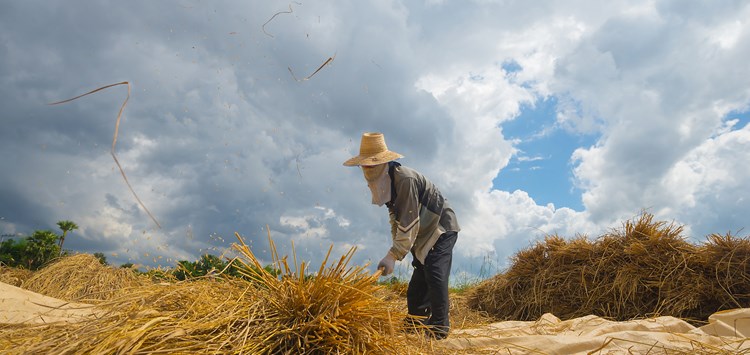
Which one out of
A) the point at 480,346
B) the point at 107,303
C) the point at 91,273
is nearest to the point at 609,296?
the point at 480,346

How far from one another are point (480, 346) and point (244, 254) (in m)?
1.35

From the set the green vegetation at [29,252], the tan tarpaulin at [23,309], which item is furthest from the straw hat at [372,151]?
the green vegetation at [29,252]

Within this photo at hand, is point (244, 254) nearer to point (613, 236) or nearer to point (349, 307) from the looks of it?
point (349, 307)

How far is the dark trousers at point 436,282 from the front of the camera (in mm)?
3719

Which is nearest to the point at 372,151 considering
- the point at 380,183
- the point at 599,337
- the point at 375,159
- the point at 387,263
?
the point at 375,159

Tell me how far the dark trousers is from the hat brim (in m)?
0.71

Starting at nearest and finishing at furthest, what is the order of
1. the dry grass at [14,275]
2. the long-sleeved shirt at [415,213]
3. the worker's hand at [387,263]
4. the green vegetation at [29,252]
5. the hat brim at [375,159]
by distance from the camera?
the worker's hand at [387,263] < the long-sleeved shirt at [415,213] < the hat brim at [375,159] < the dry grass at [14,275] < the green vegetation at [29,252]

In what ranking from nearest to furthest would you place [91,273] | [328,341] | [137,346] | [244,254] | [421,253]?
1. [137,346]
2. [328,341]
3. [244,254]
4. [421,253]
5. [91,273]

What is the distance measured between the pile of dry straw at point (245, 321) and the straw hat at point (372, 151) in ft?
5.26

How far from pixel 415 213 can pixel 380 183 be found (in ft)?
1.10

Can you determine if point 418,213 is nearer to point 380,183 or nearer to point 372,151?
point 380,183

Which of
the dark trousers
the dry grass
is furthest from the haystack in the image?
the dark trousers

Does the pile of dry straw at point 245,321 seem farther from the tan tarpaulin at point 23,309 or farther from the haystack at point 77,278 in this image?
the haystack at point 77,278

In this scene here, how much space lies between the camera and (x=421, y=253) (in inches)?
151
